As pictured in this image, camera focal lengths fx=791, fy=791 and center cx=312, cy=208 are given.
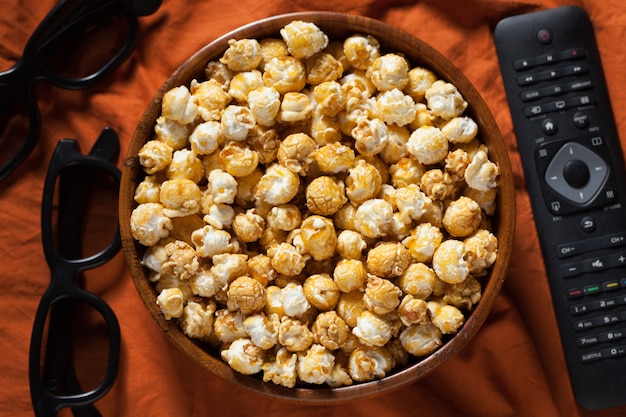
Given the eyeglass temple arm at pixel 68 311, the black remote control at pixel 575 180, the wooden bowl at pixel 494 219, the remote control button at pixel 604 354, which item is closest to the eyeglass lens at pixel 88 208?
the eyeglass temple arm at pixel 68 311

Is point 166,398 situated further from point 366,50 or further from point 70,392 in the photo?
point 366,50

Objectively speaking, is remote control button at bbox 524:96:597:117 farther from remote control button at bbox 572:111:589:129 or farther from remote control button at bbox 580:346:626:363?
remote control button at bbox 580:346:626:363

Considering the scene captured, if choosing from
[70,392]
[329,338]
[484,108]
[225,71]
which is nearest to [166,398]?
[70,392]

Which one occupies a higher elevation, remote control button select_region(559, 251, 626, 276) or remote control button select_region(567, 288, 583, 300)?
remote control button select_region(559, 251, 626, 276)

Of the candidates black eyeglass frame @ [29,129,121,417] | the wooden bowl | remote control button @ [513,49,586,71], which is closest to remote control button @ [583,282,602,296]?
the wooden bowl

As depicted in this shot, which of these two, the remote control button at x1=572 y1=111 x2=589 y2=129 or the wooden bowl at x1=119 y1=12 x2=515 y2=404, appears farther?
the remote control button at x1=572 y1=111 x2=589 y2=129

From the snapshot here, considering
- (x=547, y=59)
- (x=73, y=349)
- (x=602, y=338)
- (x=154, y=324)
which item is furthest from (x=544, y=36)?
(x=73, y=349)
